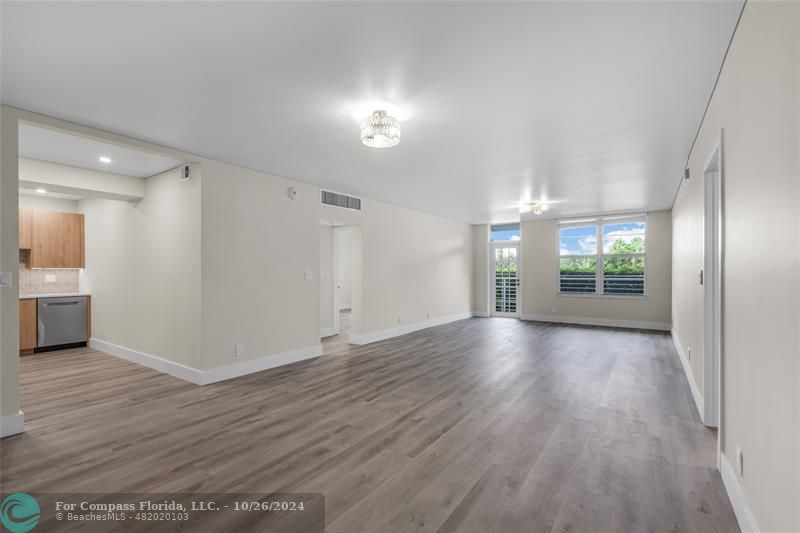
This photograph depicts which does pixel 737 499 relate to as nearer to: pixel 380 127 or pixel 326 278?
pixel 380 127

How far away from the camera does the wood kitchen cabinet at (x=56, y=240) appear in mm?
5812

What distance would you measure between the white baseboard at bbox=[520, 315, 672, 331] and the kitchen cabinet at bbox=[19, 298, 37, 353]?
984 centimetres

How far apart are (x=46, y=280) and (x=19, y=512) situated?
6.01 metres

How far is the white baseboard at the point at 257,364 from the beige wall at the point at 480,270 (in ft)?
19.2

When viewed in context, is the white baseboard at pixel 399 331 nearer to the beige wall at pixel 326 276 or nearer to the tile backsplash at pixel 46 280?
the beige wall at pixel 326 276

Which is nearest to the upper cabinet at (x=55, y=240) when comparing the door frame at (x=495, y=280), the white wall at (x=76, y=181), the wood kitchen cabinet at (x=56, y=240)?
the wood kitchen cabinet at (x=56, y=240)

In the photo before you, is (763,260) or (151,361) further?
(151,361)

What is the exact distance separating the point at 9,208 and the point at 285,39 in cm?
274

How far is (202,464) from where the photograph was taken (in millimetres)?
2410

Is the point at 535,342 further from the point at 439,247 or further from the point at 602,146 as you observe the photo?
the point at 602,146

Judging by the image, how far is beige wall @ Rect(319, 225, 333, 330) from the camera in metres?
7.10

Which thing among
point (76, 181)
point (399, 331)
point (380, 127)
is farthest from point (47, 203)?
point (380, 127)

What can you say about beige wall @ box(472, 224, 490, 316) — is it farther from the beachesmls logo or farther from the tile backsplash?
the beachesmls logo

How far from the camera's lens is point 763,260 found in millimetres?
1551
